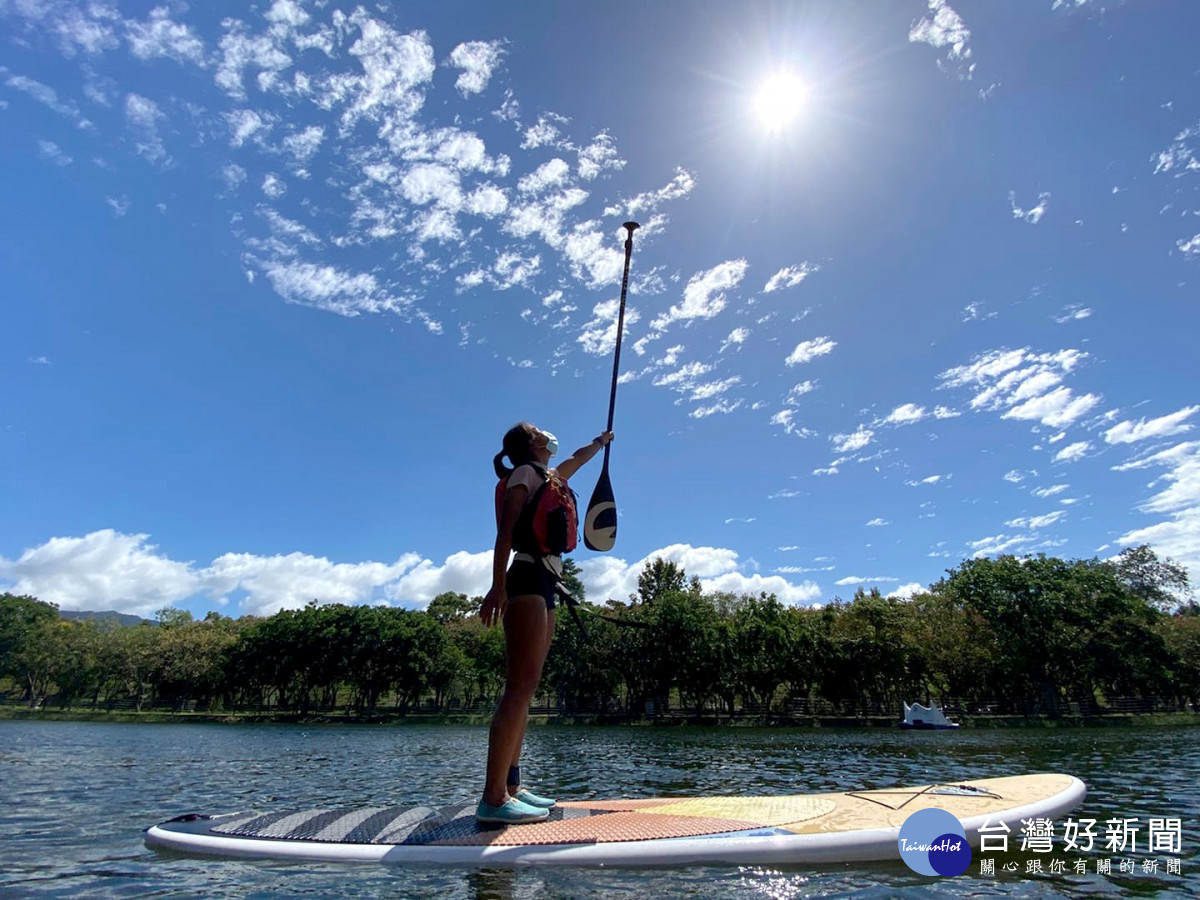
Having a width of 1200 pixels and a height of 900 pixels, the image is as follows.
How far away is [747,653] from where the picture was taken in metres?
54.8

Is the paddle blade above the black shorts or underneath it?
above

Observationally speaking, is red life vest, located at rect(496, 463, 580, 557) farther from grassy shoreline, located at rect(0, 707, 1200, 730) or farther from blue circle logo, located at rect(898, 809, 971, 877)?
grassy shoreline, located at rect(0, 707, 1200, 730)

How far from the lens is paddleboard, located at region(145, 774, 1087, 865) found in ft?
15.0

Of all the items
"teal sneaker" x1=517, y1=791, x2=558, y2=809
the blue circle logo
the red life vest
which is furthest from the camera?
"teal sneaker" x1=517, y1=791, x2=558, y2=809

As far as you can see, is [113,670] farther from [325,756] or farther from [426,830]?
[426,830]

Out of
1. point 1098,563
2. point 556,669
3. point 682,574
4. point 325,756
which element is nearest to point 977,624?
point 1098,563

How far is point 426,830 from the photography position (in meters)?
5.00

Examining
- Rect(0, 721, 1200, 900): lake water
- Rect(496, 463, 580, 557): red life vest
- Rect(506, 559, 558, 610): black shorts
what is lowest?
Rect(0, 721, 1200, 900): lake water

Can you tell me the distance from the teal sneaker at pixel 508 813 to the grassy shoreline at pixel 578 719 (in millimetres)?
50858

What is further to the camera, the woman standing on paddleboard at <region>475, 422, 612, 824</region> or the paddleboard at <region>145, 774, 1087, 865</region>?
the woman standing on paddleboard at <region>475, 422, 612, 824</region>

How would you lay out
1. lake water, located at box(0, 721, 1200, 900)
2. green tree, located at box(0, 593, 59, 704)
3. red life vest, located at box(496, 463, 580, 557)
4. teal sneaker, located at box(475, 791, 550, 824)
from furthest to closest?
green tree, located at box(0, 593, 59, 704)
teal sneaker, located at box(475, 791, 550, 824)
red life vest, located at box(496, 463, 580, 557)
lake water, located at box(0, 721, 1200, 900)

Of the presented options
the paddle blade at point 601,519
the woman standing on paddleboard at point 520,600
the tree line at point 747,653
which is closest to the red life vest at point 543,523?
the woman standing on paddleboard at point 520,600

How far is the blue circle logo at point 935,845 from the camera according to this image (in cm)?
472

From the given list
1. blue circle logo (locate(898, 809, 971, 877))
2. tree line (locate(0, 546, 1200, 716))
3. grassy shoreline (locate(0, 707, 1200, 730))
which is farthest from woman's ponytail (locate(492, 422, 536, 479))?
grassy shoreline (locate(0, 707, 1200, 730))
